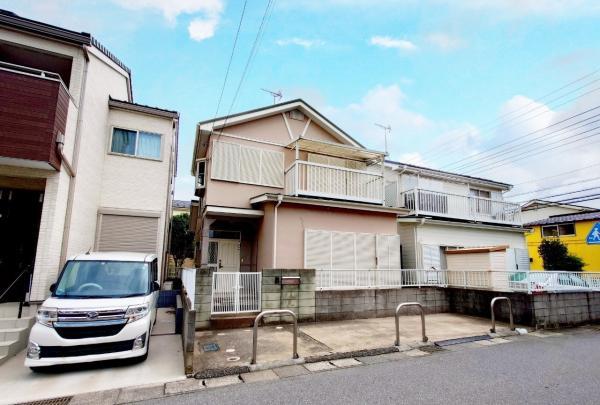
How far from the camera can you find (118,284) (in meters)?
6.25

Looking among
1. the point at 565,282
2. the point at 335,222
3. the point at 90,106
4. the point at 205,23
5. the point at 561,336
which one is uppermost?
the point at 205,23

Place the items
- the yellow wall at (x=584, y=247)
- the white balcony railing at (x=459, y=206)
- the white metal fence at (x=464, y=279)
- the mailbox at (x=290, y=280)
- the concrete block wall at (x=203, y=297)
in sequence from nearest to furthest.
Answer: the concrete block wall at (x=203, y=297) → the mailbox at (x=290, y=280) → the white metal fence at (x=464, y=279) → the white balcony railing at (x=459, y=206) → the yellow wall at (x=584, y=247)

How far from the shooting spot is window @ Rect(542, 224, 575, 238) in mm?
21719

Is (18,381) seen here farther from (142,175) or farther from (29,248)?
(142,175)

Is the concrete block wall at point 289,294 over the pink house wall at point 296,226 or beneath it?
beneath

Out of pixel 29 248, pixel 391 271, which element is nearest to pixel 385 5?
pixel 391 271

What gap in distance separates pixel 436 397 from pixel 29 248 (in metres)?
10.7

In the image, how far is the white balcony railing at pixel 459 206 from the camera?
14000 millimetres

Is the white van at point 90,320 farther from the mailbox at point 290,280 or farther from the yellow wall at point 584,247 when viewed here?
the yellow wall at point 584,247

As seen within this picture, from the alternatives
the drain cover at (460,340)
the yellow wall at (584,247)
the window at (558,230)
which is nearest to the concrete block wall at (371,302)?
the drain cover at (460,340)

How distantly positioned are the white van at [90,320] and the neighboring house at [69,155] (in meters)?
2.11

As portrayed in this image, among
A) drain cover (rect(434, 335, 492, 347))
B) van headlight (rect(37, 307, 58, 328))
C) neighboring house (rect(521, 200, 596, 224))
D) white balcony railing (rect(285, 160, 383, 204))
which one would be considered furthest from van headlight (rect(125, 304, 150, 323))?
neighboring house (rect(521, 200, 596, 224))

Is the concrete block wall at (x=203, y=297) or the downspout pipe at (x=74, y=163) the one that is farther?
the downspout pipe at (x=74, y=163)

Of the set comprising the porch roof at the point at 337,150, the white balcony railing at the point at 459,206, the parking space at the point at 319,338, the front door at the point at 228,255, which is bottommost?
the parking space at the point at 319,338
